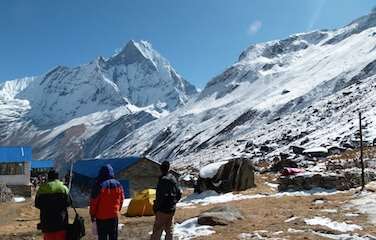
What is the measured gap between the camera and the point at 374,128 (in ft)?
356

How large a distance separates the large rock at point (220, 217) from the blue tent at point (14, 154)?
4843cm

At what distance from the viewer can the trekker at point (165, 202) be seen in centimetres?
1474

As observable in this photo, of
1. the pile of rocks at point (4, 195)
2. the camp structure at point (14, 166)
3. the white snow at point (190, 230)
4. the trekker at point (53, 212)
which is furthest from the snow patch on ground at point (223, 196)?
the camp structure at point (14, 166)

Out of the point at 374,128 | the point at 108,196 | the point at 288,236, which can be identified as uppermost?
the point at 374,128

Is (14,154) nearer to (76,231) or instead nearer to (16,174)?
(16,174)

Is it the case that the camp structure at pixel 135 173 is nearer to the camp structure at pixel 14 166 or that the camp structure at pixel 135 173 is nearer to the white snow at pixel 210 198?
the white snow at pixel 210 198

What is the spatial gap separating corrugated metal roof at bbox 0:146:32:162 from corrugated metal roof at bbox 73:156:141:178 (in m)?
7.80

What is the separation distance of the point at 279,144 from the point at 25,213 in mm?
112747

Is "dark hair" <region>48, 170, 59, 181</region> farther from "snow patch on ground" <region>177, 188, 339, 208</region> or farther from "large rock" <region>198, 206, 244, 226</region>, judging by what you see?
"snow patch on ground" <region>177, 188, 339, 208</region>

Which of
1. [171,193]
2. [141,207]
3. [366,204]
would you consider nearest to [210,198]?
[141,207]

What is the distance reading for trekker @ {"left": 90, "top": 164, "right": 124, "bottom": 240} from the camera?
528 inches

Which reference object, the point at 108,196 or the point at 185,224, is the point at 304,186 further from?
the point at 108,196

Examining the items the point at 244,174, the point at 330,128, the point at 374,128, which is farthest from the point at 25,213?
the point at 330,128

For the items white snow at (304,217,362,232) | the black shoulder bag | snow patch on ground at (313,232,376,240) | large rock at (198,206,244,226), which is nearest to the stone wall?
large rock at (198,206,244,226)
